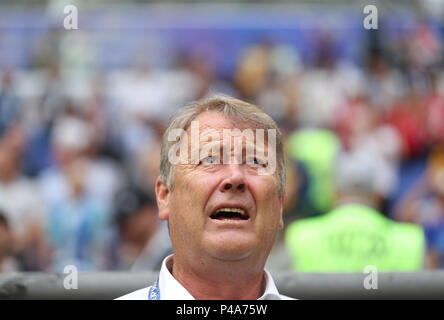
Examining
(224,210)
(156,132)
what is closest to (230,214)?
(224,210)

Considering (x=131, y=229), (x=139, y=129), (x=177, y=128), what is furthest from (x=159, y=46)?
(x=177, y=128)

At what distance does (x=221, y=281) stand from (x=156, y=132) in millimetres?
6146

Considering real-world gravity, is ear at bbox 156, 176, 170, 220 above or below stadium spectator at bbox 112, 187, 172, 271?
below

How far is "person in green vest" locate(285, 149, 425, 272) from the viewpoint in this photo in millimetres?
4680

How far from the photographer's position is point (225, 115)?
265 centimetres

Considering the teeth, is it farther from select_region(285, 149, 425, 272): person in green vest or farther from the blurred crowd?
the blurred crowd

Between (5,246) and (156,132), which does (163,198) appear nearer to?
(5,246)

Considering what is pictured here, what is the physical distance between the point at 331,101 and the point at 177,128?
7.12 metres

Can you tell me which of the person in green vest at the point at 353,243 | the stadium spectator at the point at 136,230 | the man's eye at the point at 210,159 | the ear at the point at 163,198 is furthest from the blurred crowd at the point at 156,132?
the man's eye at the point at 210,159

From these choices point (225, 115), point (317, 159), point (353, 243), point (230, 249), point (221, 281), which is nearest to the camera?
point (230, 249)

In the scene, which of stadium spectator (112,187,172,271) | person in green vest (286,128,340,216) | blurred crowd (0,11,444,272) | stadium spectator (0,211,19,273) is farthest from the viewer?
person in green vest (286,128,340,216)

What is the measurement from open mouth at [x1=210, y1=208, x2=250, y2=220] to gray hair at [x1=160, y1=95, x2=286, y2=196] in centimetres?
16

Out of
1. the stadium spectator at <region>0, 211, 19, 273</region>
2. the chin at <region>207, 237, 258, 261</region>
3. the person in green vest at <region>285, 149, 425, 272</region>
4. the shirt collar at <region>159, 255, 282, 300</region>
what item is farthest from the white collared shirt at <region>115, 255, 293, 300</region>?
the stadium spectator at <region>0, 211, 19, 273</region>

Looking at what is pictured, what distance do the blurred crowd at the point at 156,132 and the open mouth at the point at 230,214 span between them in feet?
11.0
